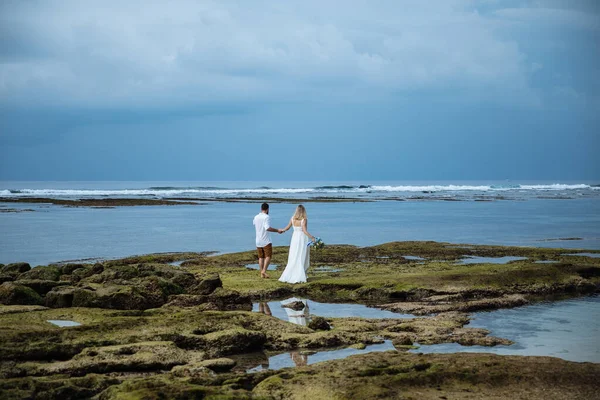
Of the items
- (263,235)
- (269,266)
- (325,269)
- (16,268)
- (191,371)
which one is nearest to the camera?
(191,371)

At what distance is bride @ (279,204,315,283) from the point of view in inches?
802

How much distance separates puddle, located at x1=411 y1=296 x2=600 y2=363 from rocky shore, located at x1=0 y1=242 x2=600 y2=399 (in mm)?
440

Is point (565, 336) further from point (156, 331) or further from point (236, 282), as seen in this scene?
point (236, 282)

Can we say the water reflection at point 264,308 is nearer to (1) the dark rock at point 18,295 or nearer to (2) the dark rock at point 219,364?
(2) the dark rock at point 219,364

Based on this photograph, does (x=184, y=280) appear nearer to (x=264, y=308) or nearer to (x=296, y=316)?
(x=264, y=308)

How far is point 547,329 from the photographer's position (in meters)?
13.6

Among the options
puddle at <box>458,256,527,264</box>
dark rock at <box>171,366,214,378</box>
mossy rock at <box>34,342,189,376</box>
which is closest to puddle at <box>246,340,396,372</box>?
dark rock at <box>171,366,214,378</box>

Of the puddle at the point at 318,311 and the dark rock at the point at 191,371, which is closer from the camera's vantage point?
the dark rock at the point at 191,371

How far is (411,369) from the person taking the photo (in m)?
9.73

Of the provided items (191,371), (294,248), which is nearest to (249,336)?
(191,371)

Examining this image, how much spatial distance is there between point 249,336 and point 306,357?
1288mm

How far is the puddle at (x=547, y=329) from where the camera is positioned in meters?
11.6

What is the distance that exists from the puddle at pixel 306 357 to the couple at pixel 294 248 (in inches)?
327

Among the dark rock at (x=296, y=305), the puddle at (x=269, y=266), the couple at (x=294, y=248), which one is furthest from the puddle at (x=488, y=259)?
the dark rock at (x=296, y=305)
